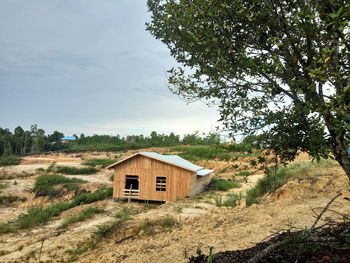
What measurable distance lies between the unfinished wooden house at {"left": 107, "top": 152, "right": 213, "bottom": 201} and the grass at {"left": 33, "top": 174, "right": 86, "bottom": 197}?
1026 centimetres

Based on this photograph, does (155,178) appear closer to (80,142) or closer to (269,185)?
(269,185)

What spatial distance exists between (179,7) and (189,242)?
23.0 feet

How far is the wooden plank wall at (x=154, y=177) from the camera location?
20.4 meters

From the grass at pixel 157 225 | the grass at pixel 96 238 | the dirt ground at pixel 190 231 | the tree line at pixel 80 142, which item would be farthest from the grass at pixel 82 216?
the tree line at pixel 80 142

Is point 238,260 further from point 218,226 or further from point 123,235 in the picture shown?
point 123,235

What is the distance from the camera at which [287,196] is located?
12.4 meters

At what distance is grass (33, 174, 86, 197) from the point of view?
29.5 meters

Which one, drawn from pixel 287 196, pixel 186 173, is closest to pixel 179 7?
pixel 287 196

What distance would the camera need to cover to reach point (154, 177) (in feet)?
68.3

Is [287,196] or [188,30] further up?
[188,30]

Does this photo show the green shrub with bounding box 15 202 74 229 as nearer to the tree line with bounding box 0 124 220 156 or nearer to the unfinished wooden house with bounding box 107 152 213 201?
the unfinished wooden house with bounding box 107 152 213 201

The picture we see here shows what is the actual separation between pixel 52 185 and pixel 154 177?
17.9 metres

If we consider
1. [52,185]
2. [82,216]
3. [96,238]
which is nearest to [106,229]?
[96,238]

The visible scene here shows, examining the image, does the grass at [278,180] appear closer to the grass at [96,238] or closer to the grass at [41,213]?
the grass at [96,238]
